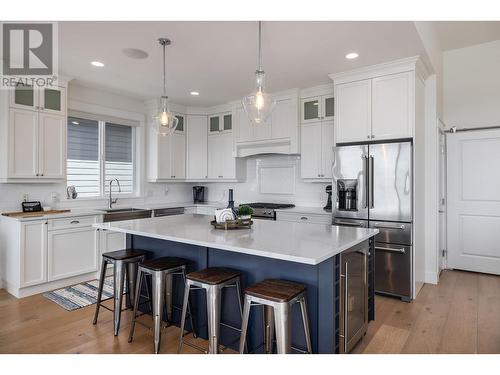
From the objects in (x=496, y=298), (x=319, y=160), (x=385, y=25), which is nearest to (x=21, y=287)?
(x=319, y=160)

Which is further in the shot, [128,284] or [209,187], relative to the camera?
[209,187]

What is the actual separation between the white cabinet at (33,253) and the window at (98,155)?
1.08 meters

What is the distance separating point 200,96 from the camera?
5.00 meters

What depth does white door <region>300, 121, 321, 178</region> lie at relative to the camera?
4477mm

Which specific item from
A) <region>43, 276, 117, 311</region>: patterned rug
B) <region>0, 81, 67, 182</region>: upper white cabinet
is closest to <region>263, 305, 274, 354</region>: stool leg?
<region>43, 276, 117, 311</region>: patterned rug

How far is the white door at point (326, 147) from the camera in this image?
436cm

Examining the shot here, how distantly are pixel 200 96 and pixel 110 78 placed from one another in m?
1.35

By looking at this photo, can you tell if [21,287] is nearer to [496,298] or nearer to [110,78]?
[110,78]

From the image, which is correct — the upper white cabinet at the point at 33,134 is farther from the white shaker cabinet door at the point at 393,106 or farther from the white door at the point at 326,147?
the white shaker cabinet door at the point at 393,106

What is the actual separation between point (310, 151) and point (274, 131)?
67cm

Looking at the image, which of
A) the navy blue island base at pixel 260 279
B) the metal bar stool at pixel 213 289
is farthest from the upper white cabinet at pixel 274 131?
the metal bar stool at pixel 213 289

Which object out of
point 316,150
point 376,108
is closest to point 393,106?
point 376,108
